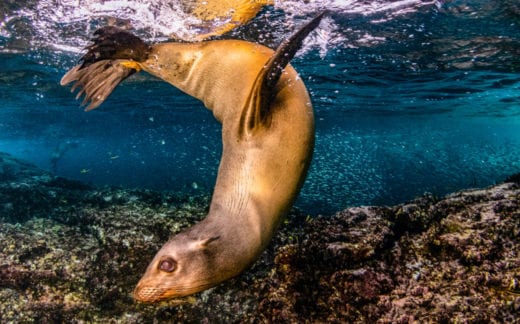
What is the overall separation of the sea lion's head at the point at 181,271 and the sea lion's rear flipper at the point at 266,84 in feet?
3.47

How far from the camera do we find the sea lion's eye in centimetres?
191

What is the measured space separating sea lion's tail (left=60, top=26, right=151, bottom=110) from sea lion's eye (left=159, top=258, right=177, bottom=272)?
2.61 metres

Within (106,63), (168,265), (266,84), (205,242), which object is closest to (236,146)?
(266,84)

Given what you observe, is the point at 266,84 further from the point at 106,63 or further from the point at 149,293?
the point at 106,63

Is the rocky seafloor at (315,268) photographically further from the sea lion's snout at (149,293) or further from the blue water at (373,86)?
the blue water at (373,86)

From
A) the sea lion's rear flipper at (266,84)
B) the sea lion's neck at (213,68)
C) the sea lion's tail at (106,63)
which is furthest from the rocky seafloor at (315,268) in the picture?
the sea lion's tail at (106,63)

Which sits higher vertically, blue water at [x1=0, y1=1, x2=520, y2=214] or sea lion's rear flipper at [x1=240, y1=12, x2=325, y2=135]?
sea lion's rear flipper at [x1=240, y1=12, x2=325, y2=135]

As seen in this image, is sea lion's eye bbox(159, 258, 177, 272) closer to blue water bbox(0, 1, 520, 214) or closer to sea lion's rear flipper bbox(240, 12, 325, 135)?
sea lion's rear flipper bbox(240, 12, 325, 135)

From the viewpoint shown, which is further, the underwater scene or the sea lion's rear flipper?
the underwater scene

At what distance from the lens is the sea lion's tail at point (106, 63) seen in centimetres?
365

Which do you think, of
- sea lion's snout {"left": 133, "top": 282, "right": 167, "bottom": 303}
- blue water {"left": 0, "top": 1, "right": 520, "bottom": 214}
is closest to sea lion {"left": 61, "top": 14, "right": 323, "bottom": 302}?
sea lion's snout {"left": 133, "top": 282, "right": 167, "bottom": 303}

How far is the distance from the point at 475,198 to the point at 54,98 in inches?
911

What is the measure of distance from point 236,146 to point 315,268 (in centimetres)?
184

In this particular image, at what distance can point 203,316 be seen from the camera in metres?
4.38
